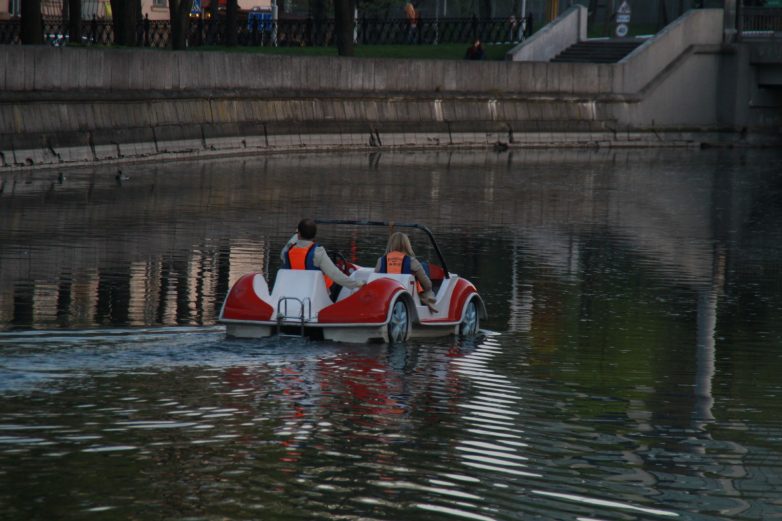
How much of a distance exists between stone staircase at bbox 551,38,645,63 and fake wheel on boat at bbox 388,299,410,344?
139 feet

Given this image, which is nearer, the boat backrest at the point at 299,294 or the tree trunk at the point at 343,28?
the boat backrest at the point at 299,294

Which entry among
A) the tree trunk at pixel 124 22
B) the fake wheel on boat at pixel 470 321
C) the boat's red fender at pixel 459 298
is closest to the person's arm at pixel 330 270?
the boat's red fender at pixel 459 298

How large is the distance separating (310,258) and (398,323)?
889 millimetres

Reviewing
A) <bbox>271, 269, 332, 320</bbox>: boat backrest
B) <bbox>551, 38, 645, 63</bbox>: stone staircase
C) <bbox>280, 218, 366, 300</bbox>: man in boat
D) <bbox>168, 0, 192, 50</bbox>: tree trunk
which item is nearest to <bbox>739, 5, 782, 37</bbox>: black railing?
<bbox>551, 38, 645, 63</bbox>: stone staircase

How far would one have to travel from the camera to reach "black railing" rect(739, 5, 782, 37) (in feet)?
188

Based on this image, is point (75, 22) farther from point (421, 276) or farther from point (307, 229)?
point (307, 229)

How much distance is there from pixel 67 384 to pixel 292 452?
2332 millimetres

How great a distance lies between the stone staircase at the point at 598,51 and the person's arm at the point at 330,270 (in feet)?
139

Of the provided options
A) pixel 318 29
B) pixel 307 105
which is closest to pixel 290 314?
pixel 307 105

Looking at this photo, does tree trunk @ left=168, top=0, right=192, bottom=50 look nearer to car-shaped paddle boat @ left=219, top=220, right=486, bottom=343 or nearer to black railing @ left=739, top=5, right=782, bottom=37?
black railing @ left=739, top=5, right=782, bottom=37

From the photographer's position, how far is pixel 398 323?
1328cm

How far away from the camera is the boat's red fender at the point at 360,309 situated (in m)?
12.8

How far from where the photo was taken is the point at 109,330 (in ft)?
42.5

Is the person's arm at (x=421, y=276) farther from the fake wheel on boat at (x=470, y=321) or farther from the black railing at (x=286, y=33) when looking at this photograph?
the black railing at (x=286, y=33)
